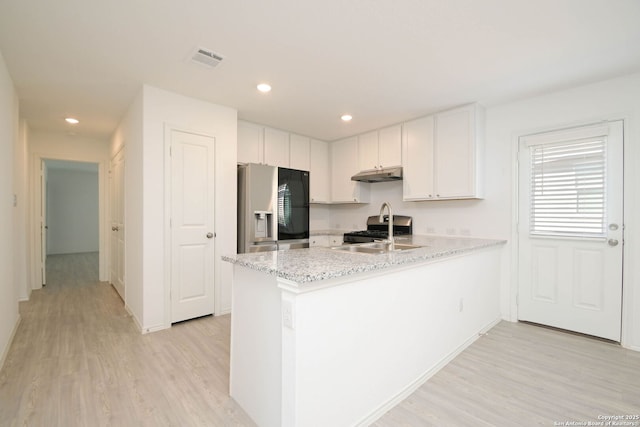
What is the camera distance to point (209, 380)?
2068mm

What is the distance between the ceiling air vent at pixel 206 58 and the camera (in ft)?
7.53

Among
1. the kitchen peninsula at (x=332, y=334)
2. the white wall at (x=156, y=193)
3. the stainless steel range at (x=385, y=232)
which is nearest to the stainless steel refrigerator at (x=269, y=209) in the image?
the white wall at (x=156, y=193)

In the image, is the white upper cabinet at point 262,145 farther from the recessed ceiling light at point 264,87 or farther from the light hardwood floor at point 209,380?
the light hardwood floor at point 209,380

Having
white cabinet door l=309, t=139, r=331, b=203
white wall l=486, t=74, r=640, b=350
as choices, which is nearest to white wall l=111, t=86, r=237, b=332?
white cabinet door l=309, t=139, r=331, b=203

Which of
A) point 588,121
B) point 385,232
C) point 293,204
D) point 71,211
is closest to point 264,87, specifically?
point 293,204

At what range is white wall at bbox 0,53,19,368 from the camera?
2.38 metres

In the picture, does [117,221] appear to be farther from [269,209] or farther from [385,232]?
[385,232]

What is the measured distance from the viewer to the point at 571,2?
1740 millimetres

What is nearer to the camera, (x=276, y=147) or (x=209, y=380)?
(x=209, y=380)

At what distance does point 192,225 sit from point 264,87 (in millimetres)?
1659

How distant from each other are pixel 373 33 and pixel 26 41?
2547 mm

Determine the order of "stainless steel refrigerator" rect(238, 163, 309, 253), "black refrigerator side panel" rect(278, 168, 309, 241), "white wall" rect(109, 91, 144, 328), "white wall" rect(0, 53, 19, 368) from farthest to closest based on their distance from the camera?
"black refrigerator side panel" rect(278, 168, 309, 241)
"stainless steel refrigerator" rect(238, 163, 309, 253)
"white wall" rect(109, 91, 144, 328)
"white wall" rect(0, 53, 19, 368)

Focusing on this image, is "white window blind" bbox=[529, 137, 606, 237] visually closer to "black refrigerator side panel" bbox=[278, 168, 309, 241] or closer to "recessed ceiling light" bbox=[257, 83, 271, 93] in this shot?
"black refrigerator side panel" bbox=[278, 168, 309, 241]

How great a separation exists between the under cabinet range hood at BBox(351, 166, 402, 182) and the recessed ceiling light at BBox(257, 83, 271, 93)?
1.87 m
